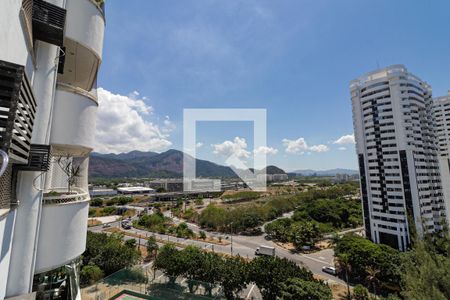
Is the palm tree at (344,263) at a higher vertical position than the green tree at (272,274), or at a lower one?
lower

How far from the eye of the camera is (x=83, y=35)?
15.7 ft

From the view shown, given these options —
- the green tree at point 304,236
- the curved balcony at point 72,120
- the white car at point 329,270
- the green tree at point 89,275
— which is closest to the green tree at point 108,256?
the green tree at point 89,275

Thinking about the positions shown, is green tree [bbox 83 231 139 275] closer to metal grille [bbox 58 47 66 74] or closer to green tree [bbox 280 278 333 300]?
green tree [bbox 280 278 333 300]

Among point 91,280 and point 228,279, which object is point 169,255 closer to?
A: point 228,279

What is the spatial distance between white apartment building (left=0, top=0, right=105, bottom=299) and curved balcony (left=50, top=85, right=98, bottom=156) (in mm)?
17

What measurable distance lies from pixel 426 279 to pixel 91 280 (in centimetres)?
1781

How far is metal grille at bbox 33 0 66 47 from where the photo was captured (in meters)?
3.73

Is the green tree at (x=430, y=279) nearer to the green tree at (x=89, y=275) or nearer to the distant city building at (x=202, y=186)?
the green tree at (x=89, y=275)

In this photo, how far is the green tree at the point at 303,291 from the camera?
384 inches

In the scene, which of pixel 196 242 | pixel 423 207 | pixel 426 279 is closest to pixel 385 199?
pixel 423 207

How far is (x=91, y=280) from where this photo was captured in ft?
46.9

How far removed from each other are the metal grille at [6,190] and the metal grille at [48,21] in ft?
8.20

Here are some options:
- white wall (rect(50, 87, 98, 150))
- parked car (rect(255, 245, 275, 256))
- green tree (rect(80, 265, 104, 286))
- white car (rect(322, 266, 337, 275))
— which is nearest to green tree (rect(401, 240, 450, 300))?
white wall (rect(50, 87, 98, 150))

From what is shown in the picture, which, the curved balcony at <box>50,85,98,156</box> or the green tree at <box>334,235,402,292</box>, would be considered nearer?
the curved balcony at <box>50,85,98,156</box>
